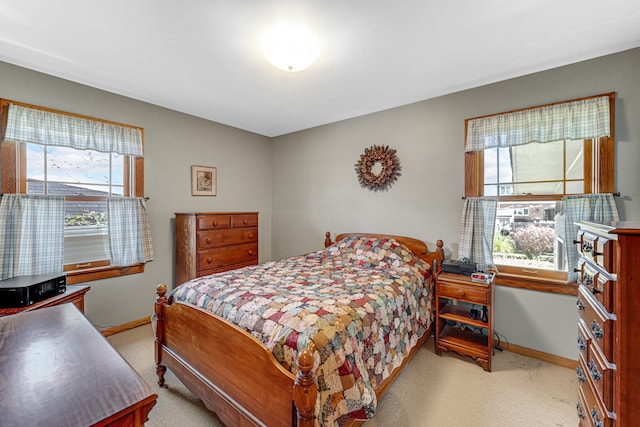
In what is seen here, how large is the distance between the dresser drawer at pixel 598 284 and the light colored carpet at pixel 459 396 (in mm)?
1052

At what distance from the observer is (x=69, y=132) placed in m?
2.63

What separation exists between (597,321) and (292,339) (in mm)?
1424

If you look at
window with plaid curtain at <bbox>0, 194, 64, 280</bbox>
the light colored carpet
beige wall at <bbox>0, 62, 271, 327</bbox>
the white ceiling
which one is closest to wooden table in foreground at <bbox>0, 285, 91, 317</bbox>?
A: window with plaid curtain at <bbox>0, 194, 64, 280</bbox>

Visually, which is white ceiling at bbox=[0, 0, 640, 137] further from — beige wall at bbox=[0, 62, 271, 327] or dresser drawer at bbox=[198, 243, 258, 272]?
dresser drawer at bbox=[198, 243, 258, 272]

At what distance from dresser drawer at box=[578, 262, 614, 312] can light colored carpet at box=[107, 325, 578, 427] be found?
3.45ft

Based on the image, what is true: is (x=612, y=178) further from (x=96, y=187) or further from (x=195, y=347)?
(x=96, y=187)

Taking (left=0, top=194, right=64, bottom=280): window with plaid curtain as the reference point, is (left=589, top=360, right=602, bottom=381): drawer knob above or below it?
below

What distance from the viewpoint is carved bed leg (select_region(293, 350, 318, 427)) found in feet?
3.82

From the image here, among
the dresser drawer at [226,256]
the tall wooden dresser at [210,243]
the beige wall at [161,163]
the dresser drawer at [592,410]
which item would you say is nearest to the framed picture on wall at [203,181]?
the beige wall at [161,163]

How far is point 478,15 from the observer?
177cm

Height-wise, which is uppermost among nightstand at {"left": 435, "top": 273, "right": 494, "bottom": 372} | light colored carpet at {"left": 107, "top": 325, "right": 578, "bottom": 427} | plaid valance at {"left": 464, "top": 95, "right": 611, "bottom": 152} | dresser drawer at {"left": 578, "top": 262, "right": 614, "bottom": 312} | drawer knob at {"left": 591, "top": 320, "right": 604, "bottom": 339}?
plaid valance at {"left": 464, "top": 95, "right": 611, "bottom": 152}

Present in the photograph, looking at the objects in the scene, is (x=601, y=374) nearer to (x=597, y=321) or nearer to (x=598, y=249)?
(x=597, y=321)

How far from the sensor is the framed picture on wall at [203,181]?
144 inches

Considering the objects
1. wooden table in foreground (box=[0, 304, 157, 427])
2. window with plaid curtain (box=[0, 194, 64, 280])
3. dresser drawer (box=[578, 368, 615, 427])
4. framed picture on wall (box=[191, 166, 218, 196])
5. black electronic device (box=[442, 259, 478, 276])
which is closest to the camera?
wooden table in foreground (box=[0, 304, 157, 427])
